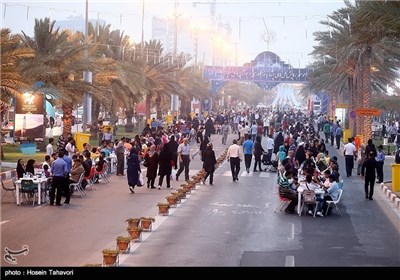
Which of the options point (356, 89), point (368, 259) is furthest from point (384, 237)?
point (356, 89)

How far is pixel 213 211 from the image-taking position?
23.2 m

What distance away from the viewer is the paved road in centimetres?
1609

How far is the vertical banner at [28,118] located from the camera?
1599 inches

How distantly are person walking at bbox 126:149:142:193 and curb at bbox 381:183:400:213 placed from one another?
24.1 ft

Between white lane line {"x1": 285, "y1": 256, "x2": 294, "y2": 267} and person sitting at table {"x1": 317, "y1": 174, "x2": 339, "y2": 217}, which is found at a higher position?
person sitting at table {"x1": 317, "y1": 174, "x2": 339, "y2": 217}

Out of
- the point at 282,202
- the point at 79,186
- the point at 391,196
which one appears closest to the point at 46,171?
the point at 79,186

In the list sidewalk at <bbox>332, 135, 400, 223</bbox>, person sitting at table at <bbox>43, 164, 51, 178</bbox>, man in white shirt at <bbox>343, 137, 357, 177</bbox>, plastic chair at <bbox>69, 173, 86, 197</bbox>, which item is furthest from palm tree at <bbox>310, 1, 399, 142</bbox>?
person sitting at table at <bbox>43, 164, 51, 178</bbox>

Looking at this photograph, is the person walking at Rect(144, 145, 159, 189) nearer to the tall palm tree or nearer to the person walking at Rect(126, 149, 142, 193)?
the person walking at Rect(126, 149, 142, 193)

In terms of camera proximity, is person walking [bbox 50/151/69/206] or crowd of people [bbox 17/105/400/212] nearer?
person walking [bbox 50/151/69/206]

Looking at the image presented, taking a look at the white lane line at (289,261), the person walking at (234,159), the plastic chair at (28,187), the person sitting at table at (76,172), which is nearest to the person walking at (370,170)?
the person walking at (234,159)

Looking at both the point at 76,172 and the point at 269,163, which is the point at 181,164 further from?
the point at 76,172

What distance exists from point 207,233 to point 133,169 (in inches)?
331

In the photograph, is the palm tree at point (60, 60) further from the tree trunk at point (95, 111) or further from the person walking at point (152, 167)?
the tree trunk at point (95, 111)
